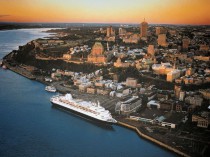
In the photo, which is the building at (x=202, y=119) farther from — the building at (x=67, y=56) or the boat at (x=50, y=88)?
the building at (x=67, y=56)

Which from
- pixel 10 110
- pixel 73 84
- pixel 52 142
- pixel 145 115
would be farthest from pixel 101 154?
pixel 73 84

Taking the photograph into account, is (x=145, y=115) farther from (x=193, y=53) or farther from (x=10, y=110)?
(x=193, y=53)

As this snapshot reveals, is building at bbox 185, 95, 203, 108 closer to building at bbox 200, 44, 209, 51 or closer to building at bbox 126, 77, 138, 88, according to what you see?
building at bbox 200, 44, 209, 51

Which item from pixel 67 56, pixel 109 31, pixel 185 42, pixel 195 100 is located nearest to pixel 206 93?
pixel 195 100

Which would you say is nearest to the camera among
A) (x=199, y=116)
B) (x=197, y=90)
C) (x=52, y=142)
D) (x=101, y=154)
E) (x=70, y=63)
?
(x=101, y=154)

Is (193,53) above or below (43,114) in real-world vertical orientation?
above

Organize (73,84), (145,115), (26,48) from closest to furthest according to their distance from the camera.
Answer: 1. (145,115)
2. (73,84)
3. (26,48)

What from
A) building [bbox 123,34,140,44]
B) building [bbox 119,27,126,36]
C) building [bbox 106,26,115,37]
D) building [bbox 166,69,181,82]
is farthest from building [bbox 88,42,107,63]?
building [bbox 166,69,181,82]

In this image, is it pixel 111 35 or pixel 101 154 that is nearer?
pixel 101 154
